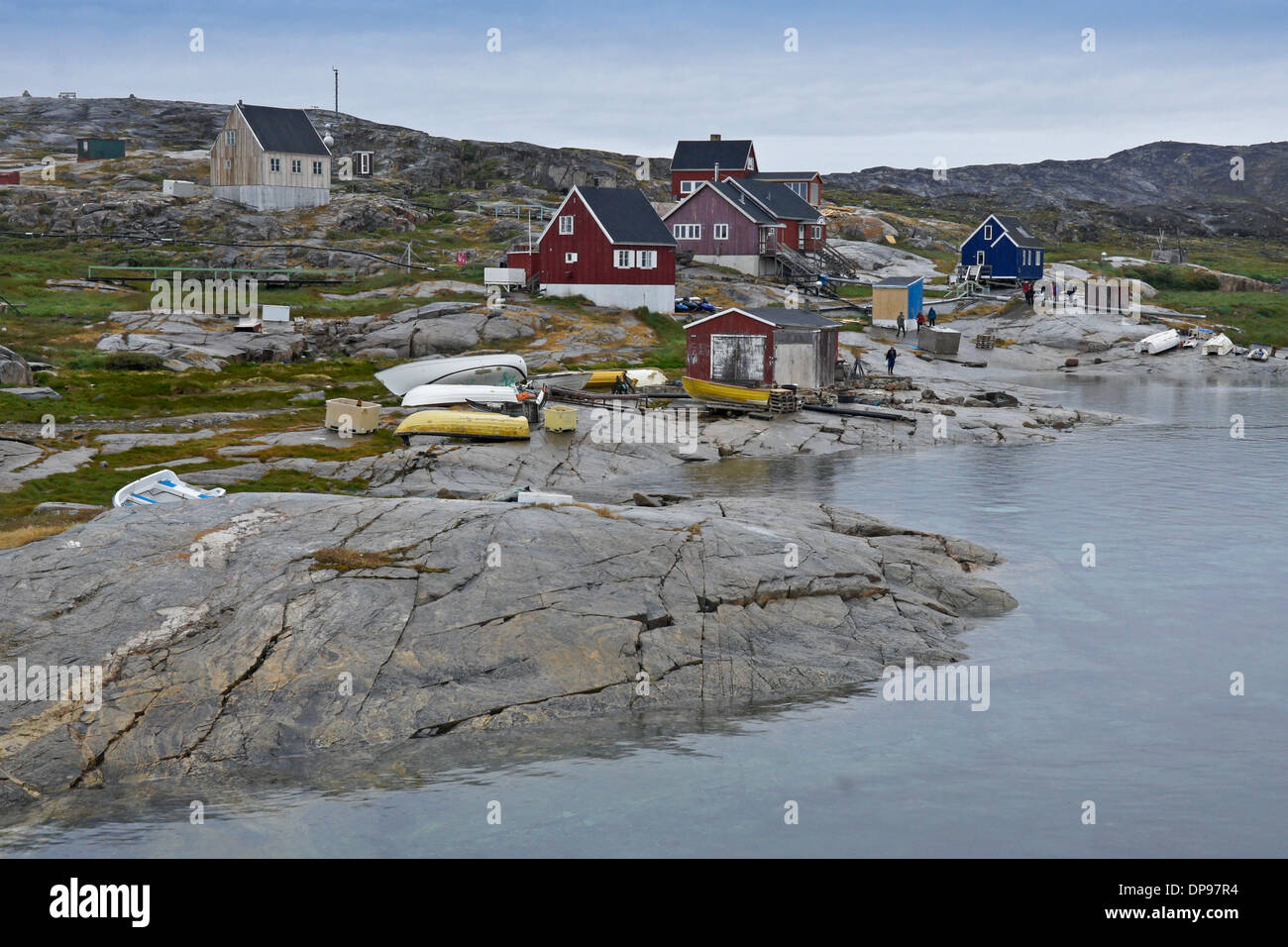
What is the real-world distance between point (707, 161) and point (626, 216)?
4320 centimetres

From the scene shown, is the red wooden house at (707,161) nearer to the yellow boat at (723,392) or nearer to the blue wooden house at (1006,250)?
the blue wooden house at (1006,250)

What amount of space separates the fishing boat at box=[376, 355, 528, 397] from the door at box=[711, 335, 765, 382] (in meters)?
9.27

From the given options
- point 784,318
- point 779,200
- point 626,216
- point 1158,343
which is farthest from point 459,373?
point 779,200

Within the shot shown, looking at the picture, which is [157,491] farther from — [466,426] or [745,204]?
[745,204]

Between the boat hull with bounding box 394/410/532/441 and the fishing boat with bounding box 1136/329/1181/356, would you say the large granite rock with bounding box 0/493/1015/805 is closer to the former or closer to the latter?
the boat hull with bounding box 394/410/532/441

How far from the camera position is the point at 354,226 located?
96312 mm

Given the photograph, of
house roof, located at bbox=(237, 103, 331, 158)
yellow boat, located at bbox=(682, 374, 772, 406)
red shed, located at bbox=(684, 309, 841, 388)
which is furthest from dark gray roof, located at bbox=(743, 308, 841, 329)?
house roof, located at bbox=(237, 103, 331, 158)

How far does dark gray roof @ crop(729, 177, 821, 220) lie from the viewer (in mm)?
97125

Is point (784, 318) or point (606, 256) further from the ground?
point (606, 256)

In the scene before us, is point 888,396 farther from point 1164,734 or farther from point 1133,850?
point 1133,850

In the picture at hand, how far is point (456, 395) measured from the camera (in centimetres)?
4700

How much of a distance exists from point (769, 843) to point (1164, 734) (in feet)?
27.4
